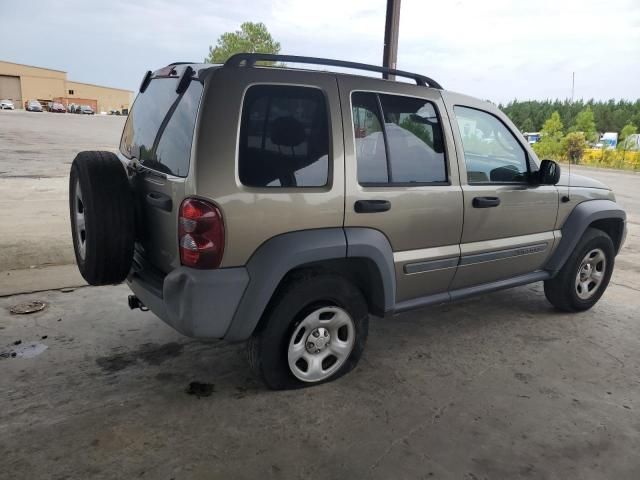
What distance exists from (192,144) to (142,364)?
161 cm

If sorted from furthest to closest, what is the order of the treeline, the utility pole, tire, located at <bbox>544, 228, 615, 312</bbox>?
the treeline < the utility pole < tire, located at <bbox>544, 228, 615, 312</bbox>

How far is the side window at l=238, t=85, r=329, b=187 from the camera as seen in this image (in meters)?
2.56

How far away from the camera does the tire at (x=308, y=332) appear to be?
110 inches

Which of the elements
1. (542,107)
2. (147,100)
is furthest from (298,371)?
(542,107)

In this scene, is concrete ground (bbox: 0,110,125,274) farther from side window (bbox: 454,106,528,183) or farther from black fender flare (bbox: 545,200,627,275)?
black fender flare (bbox: 545,200,627,275)

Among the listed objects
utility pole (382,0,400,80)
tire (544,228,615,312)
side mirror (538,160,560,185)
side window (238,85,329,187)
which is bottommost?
tire (544,228,615,312)

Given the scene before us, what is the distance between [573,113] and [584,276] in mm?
58983

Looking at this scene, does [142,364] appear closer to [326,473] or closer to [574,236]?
[326,473]

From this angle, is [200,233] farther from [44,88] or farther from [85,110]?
[44,88]

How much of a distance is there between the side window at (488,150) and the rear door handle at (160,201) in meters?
1.99

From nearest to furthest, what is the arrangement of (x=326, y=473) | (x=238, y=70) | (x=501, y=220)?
(x=326, y=473), (x=238, y=70), (x=501, y=220)

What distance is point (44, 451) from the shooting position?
7.91ft

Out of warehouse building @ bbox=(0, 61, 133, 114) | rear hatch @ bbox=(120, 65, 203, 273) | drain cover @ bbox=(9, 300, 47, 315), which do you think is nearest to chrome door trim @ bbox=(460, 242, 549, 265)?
rear hatch @ bbox=(120, 65, 203, 273)

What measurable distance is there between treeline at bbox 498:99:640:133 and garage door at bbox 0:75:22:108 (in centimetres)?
6922
